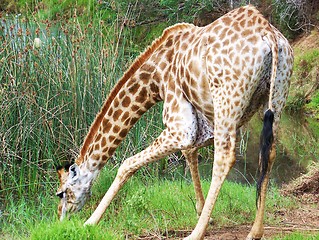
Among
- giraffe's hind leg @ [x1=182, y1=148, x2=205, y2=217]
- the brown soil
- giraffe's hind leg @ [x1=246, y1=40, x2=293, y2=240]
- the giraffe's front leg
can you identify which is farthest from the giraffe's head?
giraffe's hind leg @ [x1=246, y1=40, x2=293, y2=240]

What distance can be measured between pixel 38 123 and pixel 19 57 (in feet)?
2.91

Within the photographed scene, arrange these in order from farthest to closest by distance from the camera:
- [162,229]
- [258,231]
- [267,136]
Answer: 1. [162,229]
2. [258,231]
3. [267,136]

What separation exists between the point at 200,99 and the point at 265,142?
0.76 metres

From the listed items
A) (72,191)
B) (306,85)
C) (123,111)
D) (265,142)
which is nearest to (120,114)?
(123,111)

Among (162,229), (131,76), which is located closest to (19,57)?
(131,76)

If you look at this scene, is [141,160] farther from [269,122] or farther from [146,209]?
[269,122]

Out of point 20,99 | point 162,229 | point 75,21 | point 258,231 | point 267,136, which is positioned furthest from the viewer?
point 75,21

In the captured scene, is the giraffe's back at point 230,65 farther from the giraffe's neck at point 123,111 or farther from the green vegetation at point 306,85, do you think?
the green vegetation at point 306,85

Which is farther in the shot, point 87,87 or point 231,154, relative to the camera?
point 87,87

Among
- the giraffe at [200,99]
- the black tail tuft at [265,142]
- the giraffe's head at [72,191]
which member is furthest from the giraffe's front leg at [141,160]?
the black tail tuft at [265,142]

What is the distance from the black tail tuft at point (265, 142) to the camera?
18.4 ft

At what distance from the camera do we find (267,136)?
5.64 m

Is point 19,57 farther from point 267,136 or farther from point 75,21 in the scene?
point 267,136

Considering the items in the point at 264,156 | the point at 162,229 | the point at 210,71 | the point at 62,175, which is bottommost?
the point at 162,229
